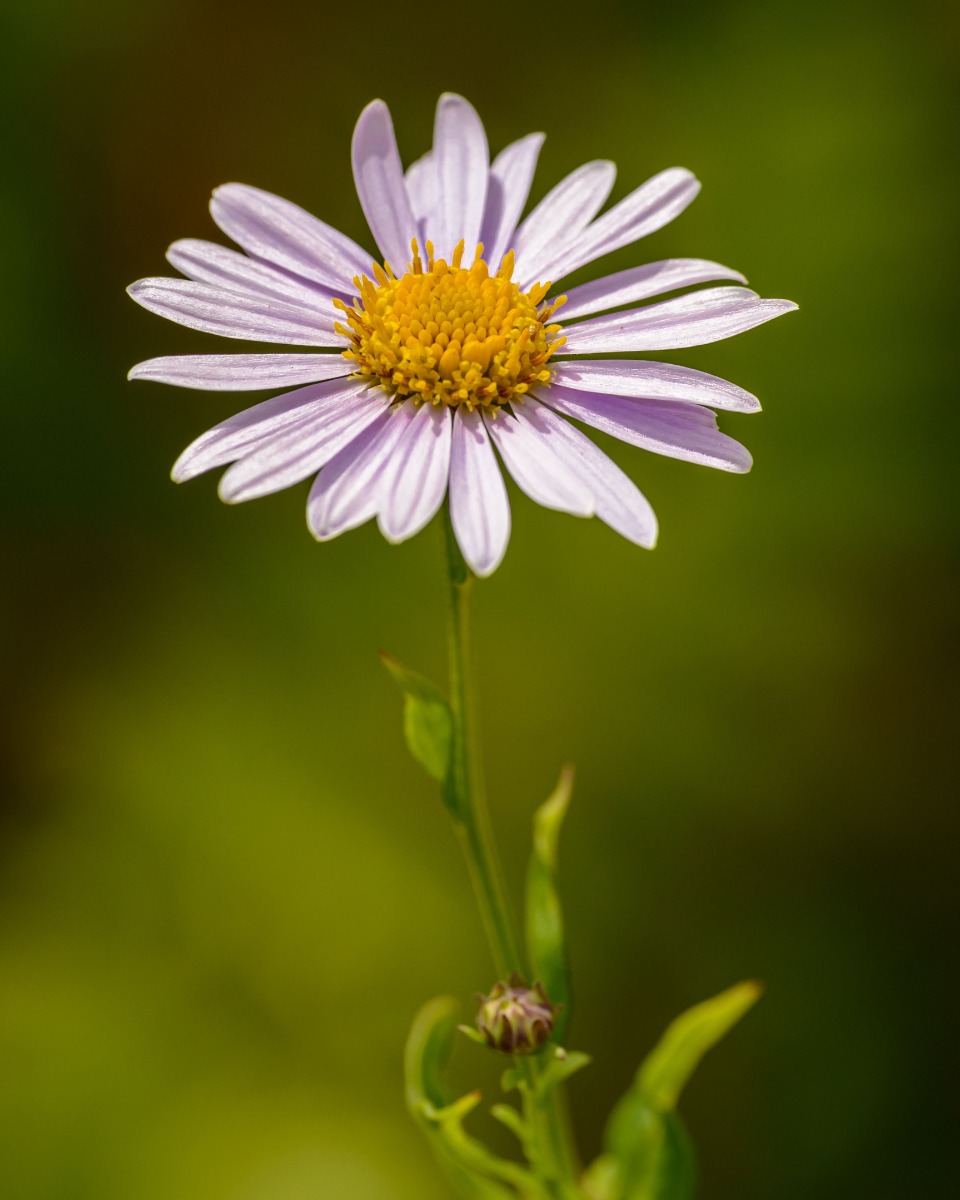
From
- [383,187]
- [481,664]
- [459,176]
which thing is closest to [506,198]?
[459,176]

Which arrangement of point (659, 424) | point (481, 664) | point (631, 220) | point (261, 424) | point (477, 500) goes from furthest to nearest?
point (481, 664), point (631, 220), point (659, 424), point (261, 424), point (477, 500)

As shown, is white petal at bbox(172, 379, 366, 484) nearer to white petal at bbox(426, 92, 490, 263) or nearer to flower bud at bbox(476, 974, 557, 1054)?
white petal at bbox(426, 92, 490, 263)

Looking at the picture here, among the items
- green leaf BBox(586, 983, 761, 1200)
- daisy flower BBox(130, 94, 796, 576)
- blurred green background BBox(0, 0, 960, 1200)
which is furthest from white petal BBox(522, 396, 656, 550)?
blurred green background BBox(0, 0, 960, 1200)

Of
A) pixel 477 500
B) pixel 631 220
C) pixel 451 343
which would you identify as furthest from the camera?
pixel 631 220

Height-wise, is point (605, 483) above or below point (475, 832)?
above

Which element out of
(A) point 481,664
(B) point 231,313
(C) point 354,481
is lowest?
(A) point 481,664

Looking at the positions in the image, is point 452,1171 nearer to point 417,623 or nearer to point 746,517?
point 417,623

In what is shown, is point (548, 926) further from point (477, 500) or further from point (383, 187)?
point (383, 187)
